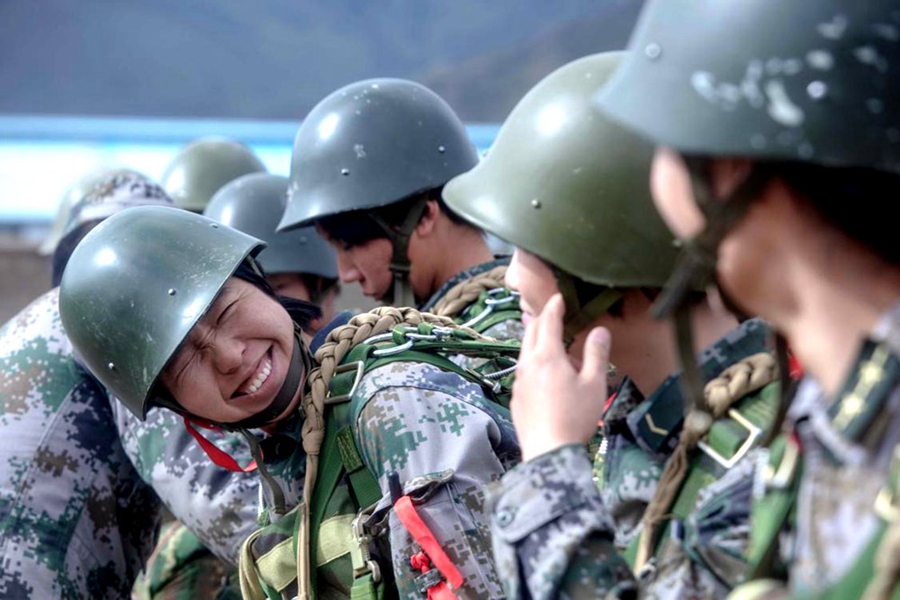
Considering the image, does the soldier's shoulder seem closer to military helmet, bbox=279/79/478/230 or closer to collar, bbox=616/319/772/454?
military helmet, bbox=279/79/478/230

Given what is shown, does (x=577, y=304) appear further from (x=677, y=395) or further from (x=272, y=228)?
(x=272, y=228)

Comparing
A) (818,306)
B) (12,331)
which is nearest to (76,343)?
(12,331)

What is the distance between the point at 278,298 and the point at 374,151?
4.37 ft

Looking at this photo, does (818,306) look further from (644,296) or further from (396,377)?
(396,377)

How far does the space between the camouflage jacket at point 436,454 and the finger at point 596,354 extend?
79 cm

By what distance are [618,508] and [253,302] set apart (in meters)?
1.32

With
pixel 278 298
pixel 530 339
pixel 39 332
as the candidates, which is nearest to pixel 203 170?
pixel 39 332

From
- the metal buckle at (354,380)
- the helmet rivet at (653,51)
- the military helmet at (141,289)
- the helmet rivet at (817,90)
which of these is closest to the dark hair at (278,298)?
the military helmet at (141,289)

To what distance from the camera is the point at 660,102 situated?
1964 millimetres

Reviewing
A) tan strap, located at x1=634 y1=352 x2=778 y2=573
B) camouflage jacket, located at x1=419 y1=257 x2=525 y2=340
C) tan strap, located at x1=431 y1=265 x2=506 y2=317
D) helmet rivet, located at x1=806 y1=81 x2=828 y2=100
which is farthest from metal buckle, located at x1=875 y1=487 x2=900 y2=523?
tan strap, located at x1=431 y1=265 x2=506 y2=317

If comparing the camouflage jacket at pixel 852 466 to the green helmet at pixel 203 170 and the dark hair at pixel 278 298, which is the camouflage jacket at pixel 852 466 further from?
the green helmet at pixel 203 170

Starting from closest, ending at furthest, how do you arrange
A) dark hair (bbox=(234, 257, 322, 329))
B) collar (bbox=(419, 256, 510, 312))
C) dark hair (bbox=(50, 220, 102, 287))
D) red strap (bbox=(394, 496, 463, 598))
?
red strap (bbox=(394, 496, 463, 598)) → dark hair (bbox=(234, 257, 322, 329)) → collar (bbox=(419, 256, 510, 312)) → dark hair (bbox=(50, 220, 102, 287))

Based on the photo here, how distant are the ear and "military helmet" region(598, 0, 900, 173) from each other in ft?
9.21

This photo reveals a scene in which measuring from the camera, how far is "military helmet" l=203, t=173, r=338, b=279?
5.79m
